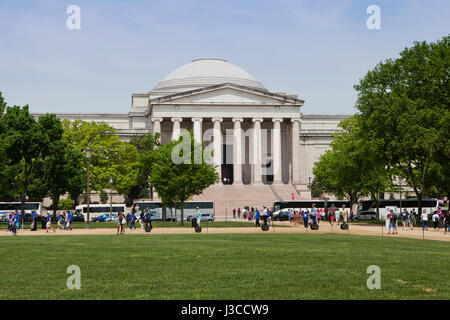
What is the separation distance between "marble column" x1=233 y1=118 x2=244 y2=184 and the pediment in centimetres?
391

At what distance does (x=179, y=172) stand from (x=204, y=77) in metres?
56.4

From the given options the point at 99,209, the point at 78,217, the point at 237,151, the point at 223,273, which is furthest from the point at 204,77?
the point at 223,273

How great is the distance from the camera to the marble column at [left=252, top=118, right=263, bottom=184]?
9450cm

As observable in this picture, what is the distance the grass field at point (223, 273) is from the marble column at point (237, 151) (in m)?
70.0

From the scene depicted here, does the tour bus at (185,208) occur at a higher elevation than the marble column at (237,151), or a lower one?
lower

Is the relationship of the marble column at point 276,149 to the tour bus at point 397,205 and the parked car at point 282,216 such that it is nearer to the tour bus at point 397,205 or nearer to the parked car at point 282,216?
the tour bus at point 397,205

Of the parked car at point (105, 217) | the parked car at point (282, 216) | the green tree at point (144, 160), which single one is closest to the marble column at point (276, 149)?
the green tree at point (144, 160)

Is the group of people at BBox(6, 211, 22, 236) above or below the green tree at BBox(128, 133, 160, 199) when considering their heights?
below

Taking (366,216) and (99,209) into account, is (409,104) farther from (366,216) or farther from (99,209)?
(99,209)

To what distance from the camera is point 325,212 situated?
2945 inches

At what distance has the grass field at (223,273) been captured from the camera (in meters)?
12.2

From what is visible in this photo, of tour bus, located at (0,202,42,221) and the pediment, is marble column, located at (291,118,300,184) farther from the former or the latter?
tour bus, located at (0,202,42,221)

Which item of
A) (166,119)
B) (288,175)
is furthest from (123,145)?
(288,175)

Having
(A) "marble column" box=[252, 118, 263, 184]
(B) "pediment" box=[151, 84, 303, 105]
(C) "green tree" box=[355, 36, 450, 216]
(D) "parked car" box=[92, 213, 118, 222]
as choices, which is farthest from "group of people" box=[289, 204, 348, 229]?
(B) "pediment" box=[151, 84, 303, 105]
